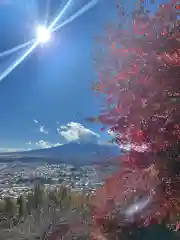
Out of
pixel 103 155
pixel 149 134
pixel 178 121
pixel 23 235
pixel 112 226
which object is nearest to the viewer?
pixel 178 121

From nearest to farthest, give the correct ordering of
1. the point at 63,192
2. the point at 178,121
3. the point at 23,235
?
the point at 178,121 → the point at 23,235 → the point at 63,192

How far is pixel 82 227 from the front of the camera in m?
4.93

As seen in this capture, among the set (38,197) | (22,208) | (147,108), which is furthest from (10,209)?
(147,108)

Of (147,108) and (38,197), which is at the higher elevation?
(38,197)

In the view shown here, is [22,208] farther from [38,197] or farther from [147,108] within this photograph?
[147,108]

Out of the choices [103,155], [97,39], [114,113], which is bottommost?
[103,155]

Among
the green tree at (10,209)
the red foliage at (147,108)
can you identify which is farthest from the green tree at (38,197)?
the red foliage at (147,108)

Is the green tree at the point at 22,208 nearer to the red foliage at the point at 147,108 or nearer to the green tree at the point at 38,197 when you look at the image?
the green tree at the point at 38,197

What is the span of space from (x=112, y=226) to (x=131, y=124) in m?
1.32

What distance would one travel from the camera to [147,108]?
3219 millimetres

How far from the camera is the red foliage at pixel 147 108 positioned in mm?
3205

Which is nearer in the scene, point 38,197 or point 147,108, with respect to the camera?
point 147,108

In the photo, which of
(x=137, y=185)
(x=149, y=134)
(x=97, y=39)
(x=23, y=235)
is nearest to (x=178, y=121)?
(x=149, y=134)

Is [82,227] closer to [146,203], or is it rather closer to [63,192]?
[146,203]
